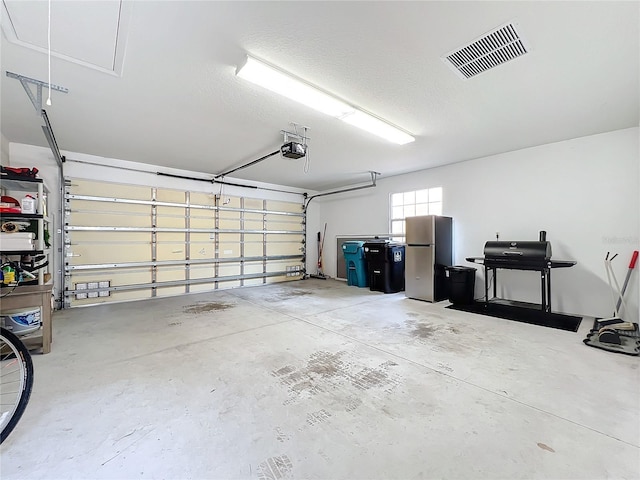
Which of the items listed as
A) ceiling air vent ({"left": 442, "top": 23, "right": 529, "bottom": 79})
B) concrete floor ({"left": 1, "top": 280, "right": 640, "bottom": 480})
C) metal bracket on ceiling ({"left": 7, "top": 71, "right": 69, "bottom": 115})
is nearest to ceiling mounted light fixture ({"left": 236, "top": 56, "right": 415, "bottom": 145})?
ceiling air vent ({"left": 442, "top": 23, "right": 529, "bottom": 79})

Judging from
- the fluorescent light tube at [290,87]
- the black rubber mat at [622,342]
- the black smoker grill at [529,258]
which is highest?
the fluorescent light tube at [290,87]

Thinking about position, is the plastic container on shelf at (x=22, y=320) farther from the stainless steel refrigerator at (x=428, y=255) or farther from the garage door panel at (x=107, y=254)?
the stainless steel refrigerator at (x=428, y=255)

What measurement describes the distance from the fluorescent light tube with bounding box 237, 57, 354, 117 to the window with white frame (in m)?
3.57

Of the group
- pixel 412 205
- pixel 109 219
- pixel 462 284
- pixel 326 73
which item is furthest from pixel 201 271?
pixel 462 284

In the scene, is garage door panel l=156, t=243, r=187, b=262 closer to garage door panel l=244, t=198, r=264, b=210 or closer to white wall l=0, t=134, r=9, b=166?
garage door panel l=244, t=198, r=264, b=210

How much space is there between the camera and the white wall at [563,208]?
150 inches

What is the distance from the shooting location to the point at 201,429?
173 centimetres

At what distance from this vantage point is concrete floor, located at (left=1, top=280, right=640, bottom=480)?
4.79ft

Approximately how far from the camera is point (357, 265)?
6.99m

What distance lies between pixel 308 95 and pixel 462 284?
13.3 feet

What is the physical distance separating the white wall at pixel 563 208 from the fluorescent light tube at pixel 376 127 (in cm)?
208

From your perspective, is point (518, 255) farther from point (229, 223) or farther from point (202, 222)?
point (202, 222)

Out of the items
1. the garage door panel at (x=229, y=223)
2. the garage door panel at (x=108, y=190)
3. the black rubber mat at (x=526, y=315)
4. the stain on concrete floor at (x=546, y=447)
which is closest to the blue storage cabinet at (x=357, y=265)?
the black rubber mat at (x=526, y=315)

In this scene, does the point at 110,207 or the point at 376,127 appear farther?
the point at 110,207
